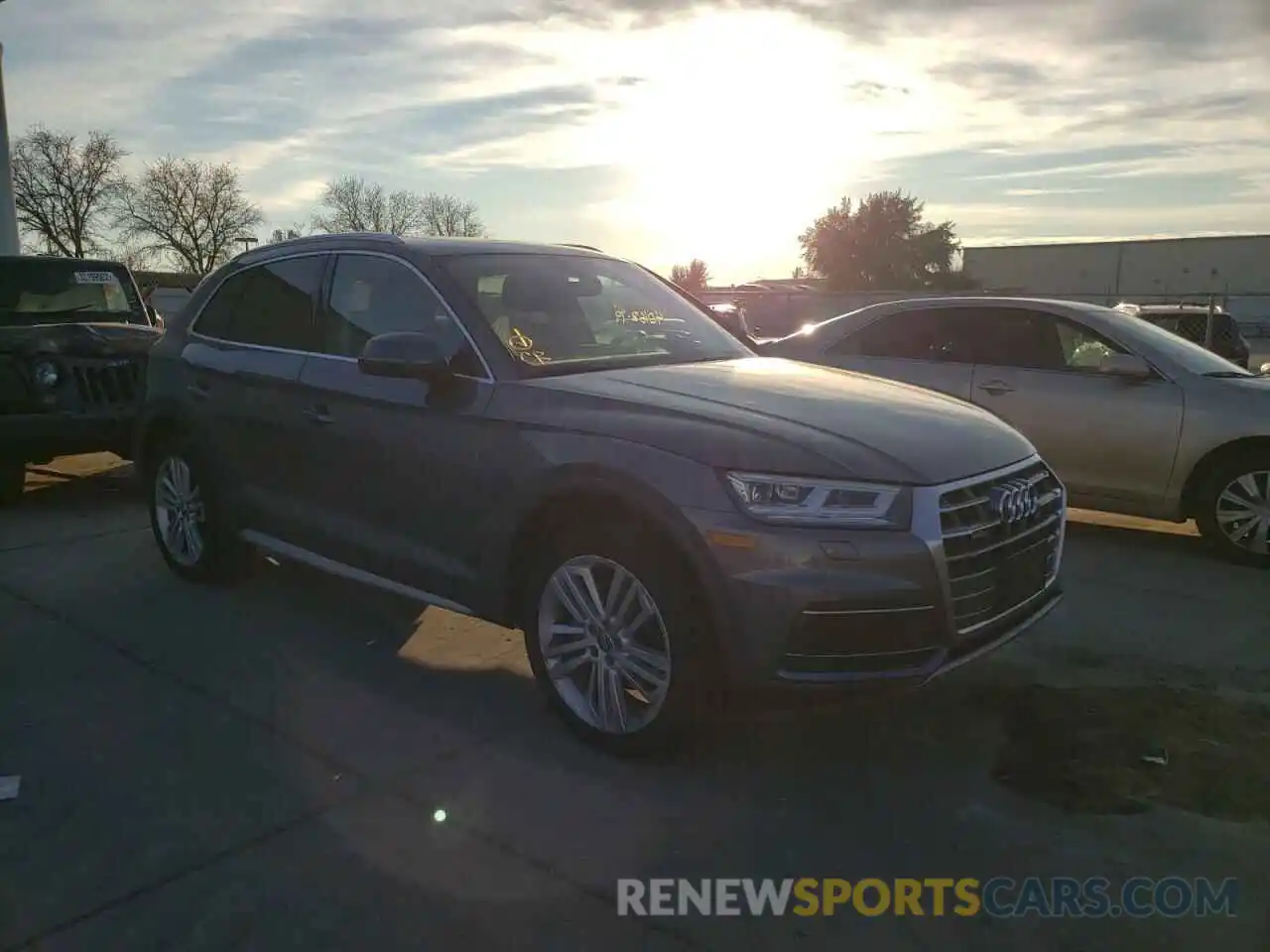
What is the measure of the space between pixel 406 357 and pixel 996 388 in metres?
4.79

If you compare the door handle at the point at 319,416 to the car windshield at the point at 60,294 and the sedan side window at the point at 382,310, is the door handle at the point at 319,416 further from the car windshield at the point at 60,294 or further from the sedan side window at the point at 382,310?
the car windshield at the point at 60,294

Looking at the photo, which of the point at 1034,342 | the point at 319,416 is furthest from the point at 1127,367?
the point at 319,416

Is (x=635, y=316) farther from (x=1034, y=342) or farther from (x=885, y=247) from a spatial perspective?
(x=885, y=247)

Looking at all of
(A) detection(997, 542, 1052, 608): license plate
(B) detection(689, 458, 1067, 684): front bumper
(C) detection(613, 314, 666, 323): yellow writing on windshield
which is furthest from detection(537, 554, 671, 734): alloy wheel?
(C) detection(613, 314, 666, 323): yellow writing on windshield

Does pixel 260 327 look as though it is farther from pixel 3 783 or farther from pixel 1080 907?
pixel 1080 907

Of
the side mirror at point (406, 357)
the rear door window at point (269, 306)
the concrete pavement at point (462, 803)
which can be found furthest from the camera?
the rear door window at point (269, 306)

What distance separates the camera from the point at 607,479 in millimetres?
3270

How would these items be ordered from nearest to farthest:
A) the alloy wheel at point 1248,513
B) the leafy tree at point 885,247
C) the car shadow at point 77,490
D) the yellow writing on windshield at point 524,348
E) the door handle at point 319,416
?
the yellow writing on windshield at point 524,348, the door handle at point 319,416, the alloy wheel at point 1248,513, the car shadow at point 77,490, the leafy tree at point 885,247

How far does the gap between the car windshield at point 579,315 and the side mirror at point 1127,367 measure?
3.21 m

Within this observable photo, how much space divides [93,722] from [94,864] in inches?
41.8

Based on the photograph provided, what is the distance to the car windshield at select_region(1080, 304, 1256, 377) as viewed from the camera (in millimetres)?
6551

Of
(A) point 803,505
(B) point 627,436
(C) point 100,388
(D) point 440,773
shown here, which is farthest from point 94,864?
(C) point 100,388

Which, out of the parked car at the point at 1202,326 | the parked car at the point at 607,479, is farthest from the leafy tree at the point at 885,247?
the parked car at the point at 607,479

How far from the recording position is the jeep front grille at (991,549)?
3.10m
